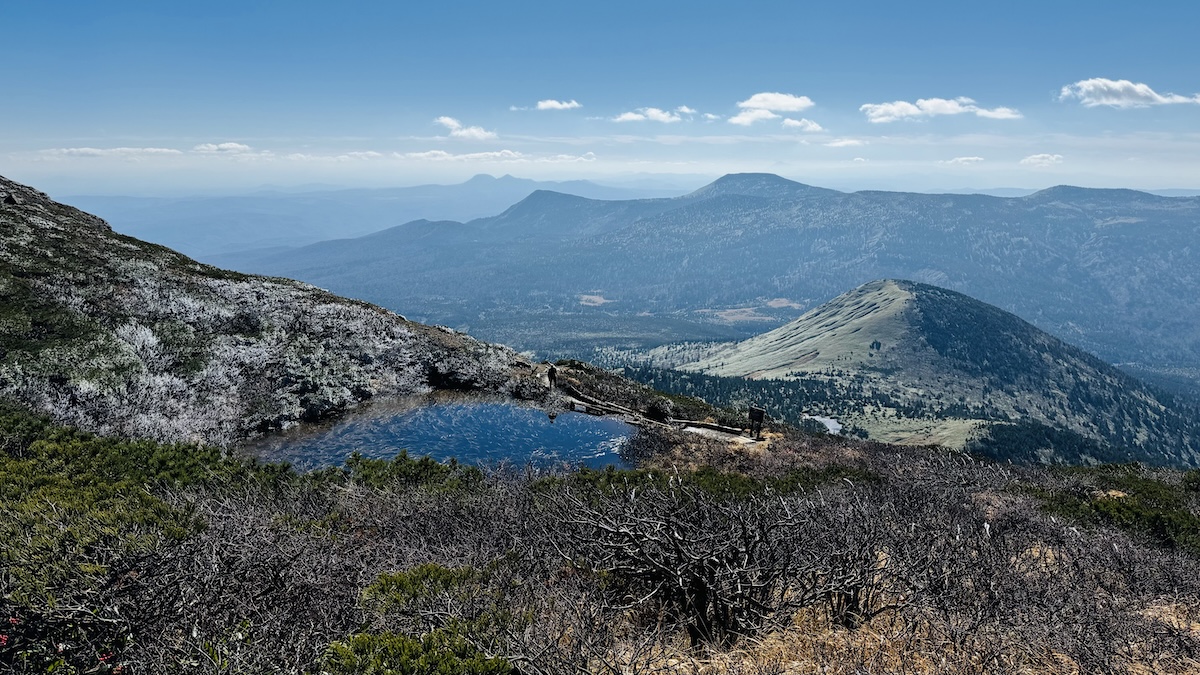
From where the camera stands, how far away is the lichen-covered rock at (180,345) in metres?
26.8

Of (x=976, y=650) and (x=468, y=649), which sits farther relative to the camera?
(x=976, y=650)

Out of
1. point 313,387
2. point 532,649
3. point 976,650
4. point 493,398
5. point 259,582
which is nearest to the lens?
point 532,649

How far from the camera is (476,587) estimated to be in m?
9.08

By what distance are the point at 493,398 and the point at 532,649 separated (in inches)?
1173

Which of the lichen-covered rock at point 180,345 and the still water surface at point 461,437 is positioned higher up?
the lichen-covered rock at point 180,345

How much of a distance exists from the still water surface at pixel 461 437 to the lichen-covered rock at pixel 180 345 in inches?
100

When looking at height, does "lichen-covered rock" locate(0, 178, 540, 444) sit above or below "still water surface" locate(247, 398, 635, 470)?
above

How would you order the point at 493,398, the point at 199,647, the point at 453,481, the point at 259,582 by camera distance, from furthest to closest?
the point at 493,398
the point at 453,481
the point at 259,582
the point at 199,647

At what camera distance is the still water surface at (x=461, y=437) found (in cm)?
2678

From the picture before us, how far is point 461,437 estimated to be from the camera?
2919 centimetres

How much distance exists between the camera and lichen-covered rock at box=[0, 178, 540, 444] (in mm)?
26781

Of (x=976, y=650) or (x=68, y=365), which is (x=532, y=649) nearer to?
(x=976, y=650)

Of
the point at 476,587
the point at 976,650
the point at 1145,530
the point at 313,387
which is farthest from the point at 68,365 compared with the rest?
the point at 1145,530

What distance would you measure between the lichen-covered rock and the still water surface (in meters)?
2.54
